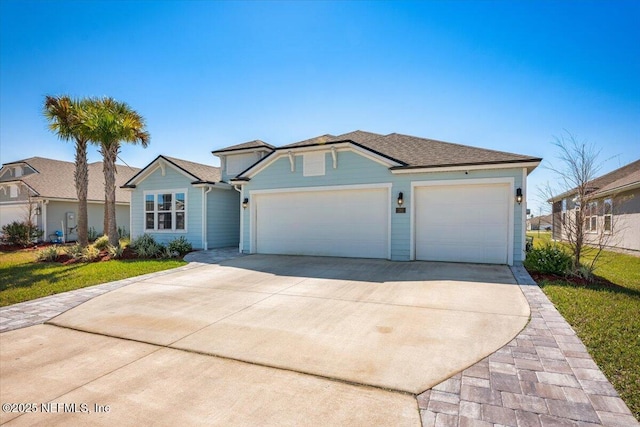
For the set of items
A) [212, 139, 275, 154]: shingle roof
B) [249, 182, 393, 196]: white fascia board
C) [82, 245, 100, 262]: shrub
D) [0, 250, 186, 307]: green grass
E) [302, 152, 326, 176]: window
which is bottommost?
[0, 250, 186, 307]: green grass

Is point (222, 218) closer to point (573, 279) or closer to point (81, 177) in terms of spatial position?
point (81, 177)

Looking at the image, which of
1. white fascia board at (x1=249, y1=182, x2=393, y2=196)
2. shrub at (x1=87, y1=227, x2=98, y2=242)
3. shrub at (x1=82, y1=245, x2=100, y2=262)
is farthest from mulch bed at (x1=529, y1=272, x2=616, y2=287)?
shrub at (x1=87, y1=227, x2=98, y2=242)

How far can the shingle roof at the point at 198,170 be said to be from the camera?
14727 mm

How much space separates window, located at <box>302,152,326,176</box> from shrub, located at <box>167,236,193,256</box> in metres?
5.99

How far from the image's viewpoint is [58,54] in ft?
34.6

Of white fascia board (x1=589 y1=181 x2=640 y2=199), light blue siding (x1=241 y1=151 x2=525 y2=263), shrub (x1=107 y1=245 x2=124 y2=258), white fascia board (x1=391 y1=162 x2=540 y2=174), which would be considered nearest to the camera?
white fascia board (x1=391 y1=162 x2=540 y2=174)

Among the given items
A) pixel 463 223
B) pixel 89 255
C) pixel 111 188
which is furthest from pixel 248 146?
pixel 463 223

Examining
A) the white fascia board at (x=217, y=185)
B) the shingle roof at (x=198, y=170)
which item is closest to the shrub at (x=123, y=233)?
the shingle roof at (x=198, y=170)

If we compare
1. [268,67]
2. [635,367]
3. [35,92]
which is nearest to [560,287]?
[635,367]

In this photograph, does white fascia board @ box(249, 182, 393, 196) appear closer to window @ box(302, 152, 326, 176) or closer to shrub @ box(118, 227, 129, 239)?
window @ box(302, 152, 326, 176)

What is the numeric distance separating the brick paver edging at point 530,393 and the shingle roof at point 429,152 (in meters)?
6.73

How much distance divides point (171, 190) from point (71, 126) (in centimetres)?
453

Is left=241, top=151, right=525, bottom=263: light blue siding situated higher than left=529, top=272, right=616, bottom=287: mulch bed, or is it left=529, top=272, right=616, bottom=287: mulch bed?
left=241, top=151, right=525, bottom=263: light blue siding

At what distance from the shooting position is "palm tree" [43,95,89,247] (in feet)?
43.5
